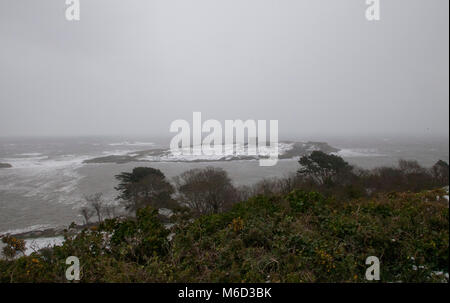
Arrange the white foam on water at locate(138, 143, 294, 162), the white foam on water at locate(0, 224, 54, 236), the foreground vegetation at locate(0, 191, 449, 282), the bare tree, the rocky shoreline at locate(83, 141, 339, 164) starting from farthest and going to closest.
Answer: the white foam on water at locate(138, 143, 294, 162), the rocky shoreline at locate(83, 141, 339, 164), the bare tree, the white foam on water at locate(0, 224, 54, 236), the foreground vegetation at locate(0, 191, 449, 282)

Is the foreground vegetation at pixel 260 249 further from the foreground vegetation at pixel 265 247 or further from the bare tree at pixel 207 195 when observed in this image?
the bare tree at pixel 207 195

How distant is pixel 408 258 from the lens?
9.46ft

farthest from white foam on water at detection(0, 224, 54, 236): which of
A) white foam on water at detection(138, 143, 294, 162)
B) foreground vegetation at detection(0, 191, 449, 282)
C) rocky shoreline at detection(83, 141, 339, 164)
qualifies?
white foam on water at detection(138, 143, 294, 162)

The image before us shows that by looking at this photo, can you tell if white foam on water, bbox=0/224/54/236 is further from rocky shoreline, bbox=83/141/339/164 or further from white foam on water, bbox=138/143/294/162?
white foam on water, bbox=138/143/294/162

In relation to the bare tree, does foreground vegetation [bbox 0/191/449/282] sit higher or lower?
higher

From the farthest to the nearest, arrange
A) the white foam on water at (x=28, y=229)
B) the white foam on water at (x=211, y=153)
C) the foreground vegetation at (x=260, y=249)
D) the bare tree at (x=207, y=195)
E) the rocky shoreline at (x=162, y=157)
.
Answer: the white foam on water at (x=211, y=153), the rocky shoreline at (x=162, y=157), the bare tree at (x=207, y=195), the white foam on water at (x=28, y=229), the foreground vegetation at (x=260, y=249)

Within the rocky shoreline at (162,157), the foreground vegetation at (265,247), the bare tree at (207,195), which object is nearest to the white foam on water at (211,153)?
the rocky shoreline at (162,157)

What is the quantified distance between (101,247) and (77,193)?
8186 mm

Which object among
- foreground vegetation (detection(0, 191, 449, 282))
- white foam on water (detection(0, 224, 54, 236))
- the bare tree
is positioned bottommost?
the bare tree

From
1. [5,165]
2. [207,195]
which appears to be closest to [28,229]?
[5,165]

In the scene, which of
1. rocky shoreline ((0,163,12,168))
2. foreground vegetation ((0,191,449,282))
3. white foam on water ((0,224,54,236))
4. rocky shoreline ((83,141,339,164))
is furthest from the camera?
rocky shoreline ((83,141,339,164))

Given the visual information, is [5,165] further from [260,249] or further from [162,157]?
[162,157]
